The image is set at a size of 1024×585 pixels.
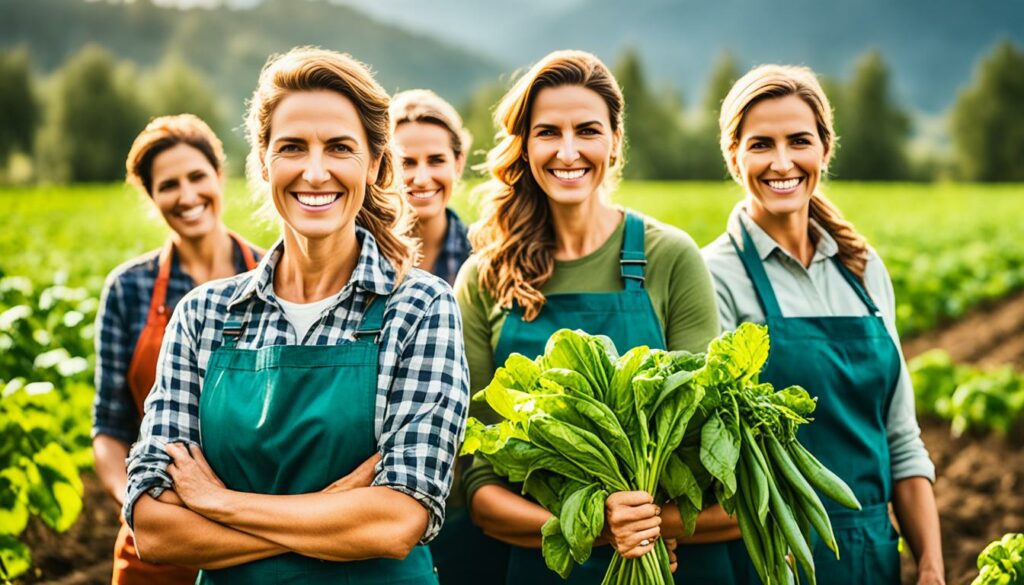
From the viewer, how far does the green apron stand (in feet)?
6.94

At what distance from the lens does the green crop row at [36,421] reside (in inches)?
133

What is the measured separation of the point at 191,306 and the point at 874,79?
8089 centimetres

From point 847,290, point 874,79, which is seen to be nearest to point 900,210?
point 847,290

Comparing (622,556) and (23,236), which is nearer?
(622,556)

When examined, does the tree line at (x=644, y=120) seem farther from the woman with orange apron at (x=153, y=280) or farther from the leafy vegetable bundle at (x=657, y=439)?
the leafy vegetable bundle at (x=657, y=439)

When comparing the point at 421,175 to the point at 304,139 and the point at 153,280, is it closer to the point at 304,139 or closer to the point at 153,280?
the point at 153,280

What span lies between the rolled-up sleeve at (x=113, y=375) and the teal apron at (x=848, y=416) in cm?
A: 222

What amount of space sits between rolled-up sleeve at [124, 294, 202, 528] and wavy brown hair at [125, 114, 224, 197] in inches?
59.5

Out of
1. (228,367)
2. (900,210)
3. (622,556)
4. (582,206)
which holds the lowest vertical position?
(622,556)

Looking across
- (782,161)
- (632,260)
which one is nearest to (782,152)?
(782,161)

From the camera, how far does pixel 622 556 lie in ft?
6.88

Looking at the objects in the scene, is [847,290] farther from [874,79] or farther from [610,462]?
[874,79]

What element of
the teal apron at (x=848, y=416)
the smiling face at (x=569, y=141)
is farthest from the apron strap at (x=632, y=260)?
the teal apron at (x=848, y=416)

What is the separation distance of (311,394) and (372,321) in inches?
8.9
